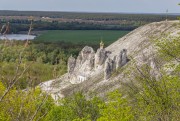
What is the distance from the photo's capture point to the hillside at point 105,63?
47.1 metres

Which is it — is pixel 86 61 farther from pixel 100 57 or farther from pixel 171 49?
pixel 171 49

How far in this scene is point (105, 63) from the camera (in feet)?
157

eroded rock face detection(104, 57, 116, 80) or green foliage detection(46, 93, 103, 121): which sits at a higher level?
green foliage detection(46, 93, 103, 121)

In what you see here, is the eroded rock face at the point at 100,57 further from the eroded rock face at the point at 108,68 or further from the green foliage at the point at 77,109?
the green foliage at the point at 77,109

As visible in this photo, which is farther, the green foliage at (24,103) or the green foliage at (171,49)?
the green foliage at (171,49)

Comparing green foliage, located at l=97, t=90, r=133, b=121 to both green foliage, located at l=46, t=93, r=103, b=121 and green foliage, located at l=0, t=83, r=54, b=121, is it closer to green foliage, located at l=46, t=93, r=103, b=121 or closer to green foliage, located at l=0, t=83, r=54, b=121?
green foliage, located at l=0, t=83, r=54, b=121

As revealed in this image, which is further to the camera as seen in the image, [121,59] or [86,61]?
[86,61]

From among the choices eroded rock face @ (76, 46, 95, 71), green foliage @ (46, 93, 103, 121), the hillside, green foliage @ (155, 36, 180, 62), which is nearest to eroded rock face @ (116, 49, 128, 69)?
the hillside

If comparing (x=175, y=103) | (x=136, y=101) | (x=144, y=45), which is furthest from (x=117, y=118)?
(x=144, y=45)

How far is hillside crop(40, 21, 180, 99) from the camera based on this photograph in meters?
47.1

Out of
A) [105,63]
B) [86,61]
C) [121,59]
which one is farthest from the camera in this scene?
[86,61]

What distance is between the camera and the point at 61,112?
26391 mm

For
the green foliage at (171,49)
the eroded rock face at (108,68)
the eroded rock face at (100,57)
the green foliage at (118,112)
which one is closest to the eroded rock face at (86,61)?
the eroded rock face at (100,57)

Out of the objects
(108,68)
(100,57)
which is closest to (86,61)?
(100,57)
